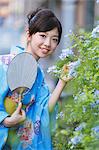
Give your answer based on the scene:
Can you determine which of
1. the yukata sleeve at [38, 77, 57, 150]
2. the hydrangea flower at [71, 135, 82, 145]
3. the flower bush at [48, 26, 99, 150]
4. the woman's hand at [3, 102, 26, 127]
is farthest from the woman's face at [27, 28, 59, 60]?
the hydrangea flower at [71, 135, 82, 145]

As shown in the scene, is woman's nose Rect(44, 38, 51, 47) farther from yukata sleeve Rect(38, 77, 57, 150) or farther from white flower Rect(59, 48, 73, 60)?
yukata sleeve Rect(38, 77, 57, 150)

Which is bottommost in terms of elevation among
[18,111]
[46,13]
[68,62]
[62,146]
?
[62,146]

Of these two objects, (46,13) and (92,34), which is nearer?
(92,34)

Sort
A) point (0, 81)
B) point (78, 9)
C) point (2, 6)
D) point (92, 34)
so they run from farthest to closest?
point (2, 6)
point (78, 9)
point (0, 81)
point (92, 34)

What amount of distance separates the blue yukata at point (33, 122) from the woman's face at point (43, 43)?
0.41ft

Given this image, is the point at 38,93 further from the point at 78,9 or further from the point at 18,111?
the point at 78,9

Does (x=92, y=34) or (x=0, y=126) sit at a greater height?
(x=92, y=34)

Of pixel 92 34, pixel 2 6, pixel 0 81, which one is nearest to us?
pixel 92 34

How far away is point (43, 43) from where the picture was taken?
3967 millimetres

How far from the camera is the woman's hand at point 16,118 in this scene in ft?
12.3

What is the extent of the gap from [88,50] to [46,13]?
0.46m

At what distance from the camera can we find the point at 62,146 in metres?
4.03

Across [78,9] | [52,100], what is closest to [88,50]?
[52,100]

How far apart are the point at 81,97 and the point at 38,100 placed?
82cm
